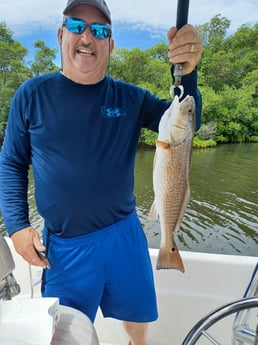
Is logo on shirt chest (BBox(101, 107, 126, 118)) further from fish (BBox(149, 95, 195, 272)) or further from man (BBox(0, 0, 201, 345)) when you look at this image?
fish (BBox(149, 95, 195, 272))

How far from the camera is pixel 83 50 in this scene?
3.77 ft

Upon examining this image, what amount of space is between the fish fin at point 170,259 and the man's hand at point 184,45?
61 cm

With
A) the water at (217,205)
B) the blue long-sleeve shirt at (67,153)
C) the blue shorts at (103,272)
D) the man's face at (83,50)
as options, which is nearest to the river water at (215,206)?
the water at (217,205)

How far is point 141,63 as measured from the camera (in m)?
20.3

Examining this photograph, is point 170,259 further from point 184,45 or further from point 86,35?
point 86,35

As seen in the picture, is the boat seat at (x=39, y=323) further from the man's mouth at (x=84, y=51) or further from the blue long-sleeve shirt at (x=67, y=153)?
the man's mouth at (x=84, y=51)

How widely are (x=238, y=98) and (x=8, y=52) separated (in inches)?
625

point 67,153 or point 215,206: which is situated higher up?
point 67,153

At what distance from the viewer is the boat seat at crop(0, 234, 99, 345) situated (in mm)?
808

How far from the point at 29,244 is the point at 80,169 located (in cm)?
33

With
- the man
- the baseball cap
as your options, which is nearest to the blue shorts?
the man

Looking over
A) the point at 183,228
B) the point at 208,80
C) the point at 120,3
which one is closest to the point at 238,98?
the point at 208,80

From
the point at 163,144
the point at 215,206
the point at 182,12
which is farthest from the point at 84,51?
the point at 215,206

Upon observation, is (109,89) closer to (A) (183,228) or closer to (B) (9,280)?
(B) (9,280)
